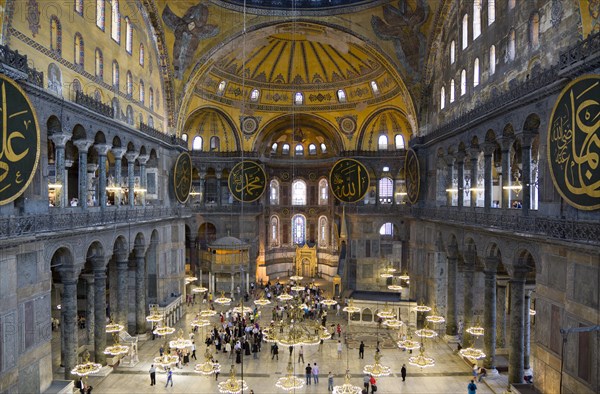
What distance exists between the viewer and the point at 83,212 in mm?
13070

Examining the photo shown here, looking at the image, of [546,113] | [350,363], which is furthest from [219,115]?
[546,113]

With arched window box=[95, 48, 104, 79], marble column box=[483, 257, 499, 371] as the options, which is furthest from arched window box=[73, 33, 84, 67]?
marble column box=[483, 257, 499, 371]

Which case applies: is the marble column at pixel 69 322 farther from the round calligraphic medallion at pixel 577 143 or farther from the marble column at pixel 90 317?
the round calligraphic medallion at pixel 577 143

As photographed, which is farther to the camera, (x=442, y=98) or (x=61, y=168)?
(x=442, y=98)

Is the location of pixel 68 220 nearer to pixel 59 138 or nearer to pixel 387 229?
pixel 59 138

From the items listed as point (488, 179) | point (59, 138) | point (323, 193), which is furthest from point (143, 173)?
point (323, 193)

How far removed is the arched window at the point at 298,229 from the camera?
33188 mm

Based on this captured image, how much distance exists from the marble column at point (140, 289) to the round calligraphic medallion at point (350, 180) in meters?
8.91

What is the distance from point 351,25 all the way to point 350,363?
49.5 ft

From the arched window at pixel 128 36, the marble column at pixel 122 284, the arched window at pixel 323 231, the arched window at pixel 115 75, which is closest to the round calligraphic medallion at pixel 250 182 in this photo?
the marble column at pixel 122 284

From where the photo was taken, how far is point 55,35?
12.1 metres

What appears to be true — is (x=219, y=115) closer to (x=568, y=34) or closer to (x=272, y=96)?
(x=272, y=96)

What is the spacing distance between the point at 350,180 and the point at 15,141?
14.3 metres

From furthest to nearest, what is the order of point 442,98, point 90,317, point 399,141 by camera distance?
point 399,141 → point 442,98 → point 90,317
